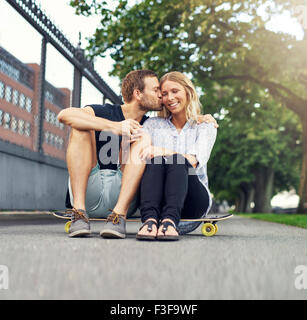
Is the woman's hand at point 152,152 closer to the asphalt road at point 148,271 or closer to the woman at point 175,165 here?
the woman at point 175,165

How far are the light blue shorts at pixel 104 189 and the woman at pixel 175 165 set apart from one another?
0.38 meters

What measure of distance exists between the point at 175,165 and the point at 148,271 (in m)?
1.53

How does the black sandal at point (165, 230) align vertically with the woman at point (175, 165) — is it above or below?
below

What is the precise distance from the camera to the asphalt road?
165 centimetres

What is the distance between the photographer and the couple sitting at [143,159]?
3.47 meters

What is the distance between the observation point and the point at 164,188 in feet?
11.5

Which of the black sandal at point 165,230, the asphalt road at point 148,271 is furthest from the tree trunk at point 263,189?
the asphalt road at point 148,271

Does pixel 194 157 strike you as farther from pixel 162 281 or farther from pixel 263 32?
pixel 263 32

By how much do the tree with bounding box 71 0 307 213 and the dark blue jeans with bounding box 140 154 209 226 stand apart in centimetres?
704

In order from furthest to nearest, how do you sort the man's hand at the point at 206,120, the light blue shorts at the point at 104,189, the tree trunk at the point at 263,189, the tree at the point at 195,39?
A: the tree trunk at the point at 263,189 < the tree at the point at 195,39 < the man's hand at the point at 206,120 < the light blue shorts at the point at 104,189

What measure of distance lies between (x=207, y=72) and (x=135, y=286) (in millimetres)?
11728

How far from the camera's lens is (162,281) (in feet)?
6.04

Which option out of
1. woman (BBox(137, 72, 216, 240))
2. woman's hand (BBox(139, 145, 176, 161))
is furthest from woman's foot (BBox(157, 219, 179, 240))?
woman's hand (BBox(139, 145, 176, 161))
